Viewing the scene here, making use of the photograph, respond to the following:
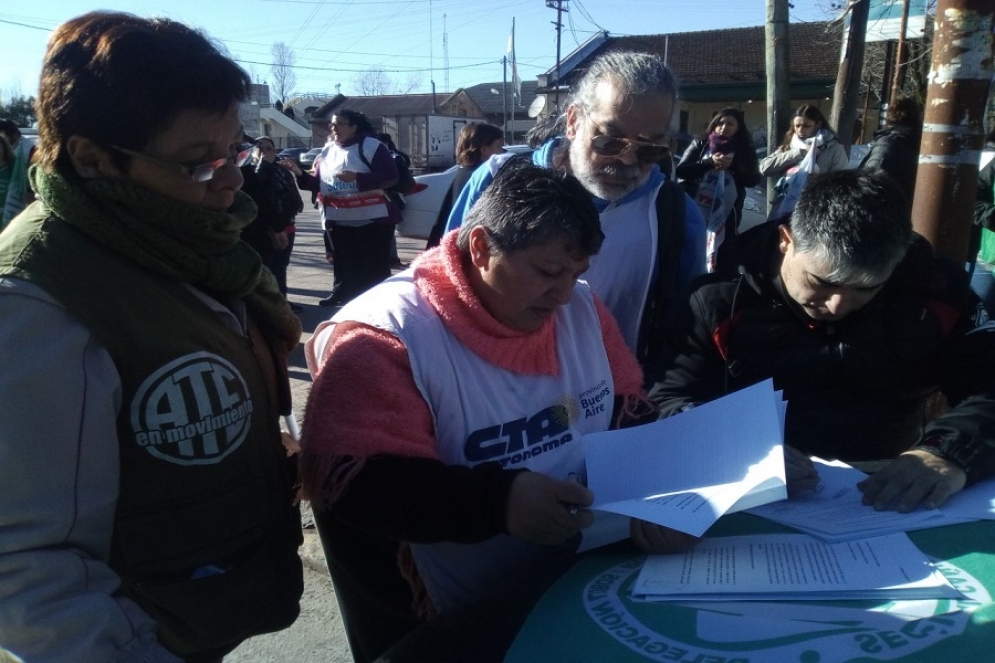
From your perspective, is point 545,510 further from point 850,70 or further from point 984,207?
point 850,70

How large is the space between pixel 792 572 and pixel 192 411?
991mm

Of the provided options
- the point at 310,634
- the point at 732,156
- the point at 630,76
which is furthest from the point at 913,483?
the point at 732,156

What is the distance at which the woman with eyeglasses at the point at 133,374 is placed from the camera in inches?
43.7

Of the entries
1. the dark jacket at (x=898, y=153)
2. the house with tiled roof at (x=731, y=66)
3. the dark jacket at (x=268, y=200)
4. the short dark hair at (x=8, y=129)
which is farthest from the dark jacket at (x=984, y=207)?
the house with tiled roof at (x=731, y=66)

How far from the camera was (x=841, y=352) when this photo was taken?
7.16ft

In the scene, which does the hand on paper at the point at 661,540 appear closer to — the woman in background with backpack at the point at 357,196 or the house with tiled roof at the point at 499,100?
the woman in background with backpack at the point at 357,196

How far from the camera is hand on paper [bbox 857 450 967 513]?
1630 mm

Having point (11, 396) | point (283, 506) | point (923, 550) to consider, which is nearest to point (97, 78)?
point (11, 396)

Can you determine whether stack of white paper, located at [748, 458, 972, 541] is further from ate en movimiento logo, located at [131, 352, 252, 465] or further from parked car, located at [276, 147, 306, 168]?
parked car, located at [276, 147, 306, 168]

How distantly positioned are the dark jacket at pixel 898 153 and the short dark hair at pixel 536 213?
15.6 ft

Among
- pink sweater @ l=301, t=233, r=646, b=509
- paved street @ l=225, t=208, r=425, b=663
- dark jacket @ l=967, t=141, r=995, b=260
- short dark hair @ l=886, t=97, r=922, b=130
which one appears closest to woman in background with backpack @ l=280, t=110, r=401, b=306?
paved street @ l=225, t=208, r=425, b=663

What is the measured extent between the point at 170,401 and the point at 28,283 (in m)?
0.25

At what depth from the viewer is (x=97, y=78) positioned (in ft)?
3.98

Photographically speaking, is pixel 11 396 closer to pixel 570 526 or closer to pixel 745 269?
pixel 570 526
